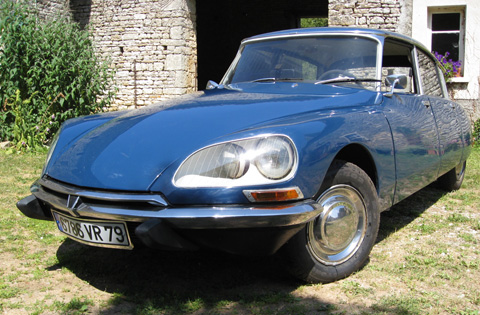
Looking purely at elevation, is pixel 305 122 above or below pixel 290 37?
below

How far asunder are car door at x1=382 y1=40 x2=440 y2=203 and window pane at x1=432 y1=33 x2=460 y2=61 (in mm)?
6423

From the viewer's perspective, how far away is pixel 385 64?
12.4 ft

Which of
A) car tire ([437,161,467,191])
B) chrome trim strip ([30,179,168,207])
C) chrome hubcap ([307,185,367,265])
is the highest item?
chrome trim strip ([30,179,168,207])

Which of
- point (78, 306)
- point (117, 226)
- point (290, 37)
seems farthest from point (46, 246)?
point (290, 37)

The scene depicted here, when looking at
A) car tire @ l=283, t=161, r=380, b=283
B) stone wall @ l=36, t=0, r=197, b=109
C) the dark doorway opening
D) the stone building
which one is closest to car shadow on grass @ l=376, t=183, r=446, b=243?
car tire @ l=283, t=161, r=380, b=283

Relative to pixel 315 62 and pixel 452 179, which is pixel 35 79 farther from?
pixel 452 179

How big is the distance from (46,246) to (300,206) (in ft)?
6.96

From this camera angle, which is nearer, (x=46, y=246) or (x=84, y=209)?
(x=84, y=209)

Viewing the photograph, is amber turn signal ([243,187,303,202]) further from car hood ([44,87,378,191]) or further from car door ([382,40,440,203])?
car door ([382,40,440,203])

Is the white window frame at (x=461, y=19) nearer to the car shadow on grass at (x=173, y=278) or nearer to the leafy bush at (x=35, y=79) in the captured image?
the leafy bush at (x=35, y=79)

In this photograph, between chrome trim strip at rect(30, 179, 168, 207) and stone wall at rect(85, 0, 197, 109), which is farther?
stone wall at rect(85, 0, 197, 109)

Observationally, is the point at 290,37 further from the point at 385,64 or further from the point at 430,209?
the point at 430,209

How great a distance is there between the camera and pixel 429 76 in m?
4.49

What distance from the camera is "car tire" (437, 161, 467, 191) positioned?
5160mm
